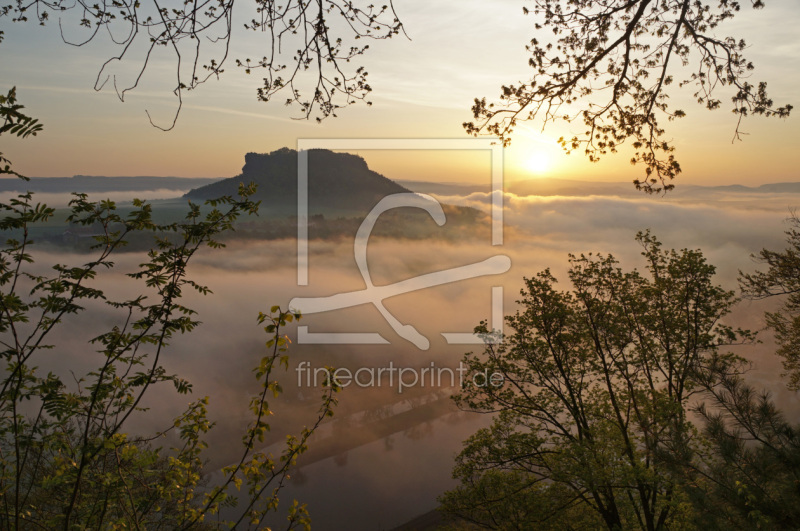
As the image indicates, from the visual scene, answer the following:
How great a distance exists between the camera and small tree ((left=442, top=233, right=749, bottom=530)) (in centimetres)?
1396

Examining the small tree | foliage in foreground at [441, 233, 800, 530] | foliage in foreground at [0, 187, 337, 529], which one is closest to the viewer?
foliage in foreground at [0, 187, 337, 529]

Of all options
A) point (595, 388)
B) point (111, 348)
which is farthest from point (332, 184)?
point (111, 348)

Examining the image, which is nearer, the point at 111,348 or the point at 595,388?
the point at 111,348

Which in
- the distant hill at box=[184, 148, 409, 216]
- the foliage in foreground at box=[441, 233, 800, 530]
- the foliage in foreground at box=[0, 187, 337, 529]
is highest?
the distant hill at box=[184, 148, 409, 216]

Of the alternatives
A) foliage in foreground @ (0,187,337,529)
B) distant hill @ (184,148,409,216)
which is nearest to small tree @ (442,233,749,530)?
foliage in foreground @ (0,187,337,529)

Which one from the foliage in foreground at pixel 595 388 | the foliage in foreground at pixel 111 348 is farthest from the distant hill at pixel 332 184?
the foliage in foreground at pixel 111 348

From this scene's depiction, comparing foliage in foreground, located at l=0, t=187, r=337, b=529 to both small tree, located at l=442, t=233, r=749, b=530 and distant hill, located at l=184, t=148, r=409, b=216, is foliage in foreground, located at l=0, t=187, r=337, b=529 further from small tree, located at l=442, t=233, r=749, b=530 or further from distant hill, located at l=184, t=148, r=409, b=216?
distant hill, located at l=184, t=148, r=409, b=216

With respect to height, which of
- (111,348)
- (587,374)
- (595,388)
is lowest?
(595,388)

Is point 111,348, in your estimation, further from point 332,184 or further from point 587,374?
point 332,184

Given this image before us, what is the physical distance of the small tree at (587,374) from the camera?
13961 millimetres

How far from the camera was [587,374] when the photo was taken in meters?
14.9

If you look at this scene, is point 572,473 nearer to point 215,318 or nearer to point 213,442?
point 213,442

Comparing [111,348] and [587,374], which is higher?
[111,348]

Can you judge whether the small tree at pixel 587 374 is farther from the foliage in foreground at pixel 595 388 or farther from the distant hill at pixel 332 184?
the distant hill at pixel 332 184
